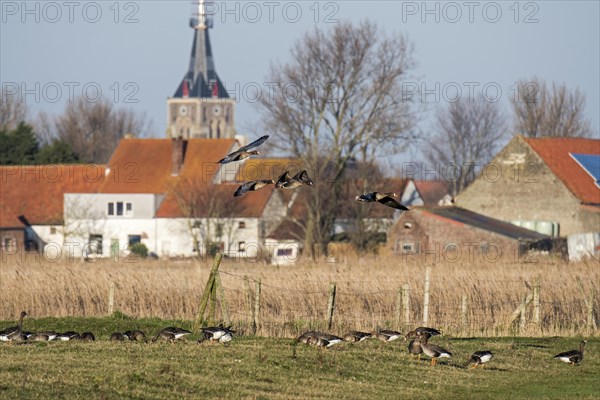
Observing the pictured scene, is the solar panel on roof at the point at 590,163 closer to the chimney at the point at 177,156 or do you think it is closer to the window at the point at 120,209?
the chimney at the point at 177,156

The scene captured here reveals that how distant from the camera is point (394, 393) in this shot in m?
18.5

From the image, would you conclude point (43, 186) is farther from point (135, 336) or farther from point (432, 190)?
point (135, 336)

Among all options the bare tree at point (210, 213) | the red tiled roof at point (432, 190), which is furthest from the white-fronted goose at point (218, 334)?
the red tiled roof at point (432, 190)

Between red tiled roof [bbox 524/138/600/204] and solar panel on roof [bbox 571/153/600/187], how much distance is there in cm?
30

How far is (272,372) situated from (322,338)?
2.84 metres

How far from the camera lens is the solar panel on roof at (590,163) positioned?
67062 millimetres

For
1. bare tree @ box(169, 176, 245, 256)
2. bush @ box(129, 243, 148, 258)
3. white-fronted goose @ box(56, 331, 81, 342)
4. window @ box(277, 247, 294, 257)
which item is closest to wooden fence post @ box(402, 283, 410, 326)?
white-fronted goose @ box(56, 331, 81, 342)

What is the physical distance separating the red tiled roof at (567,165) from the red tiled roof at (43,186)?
1190 inches

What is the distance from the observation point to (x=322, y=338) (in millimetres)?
22016

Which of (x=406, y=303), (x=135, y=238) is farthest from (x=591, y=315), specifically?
(x=135, y=238)

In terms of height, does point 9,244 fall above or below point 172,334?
below

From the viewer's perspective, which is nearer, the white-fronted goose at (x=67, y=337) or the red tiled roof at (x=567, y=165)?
the white-fronted goose at (x=67, y=337)

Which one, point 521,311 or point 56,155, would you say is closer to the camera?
point 521,311

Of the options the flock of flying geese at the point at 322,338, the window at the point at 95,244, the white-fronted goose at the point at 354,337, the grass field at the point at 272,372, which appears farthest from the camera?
the window at the point at 95,244
